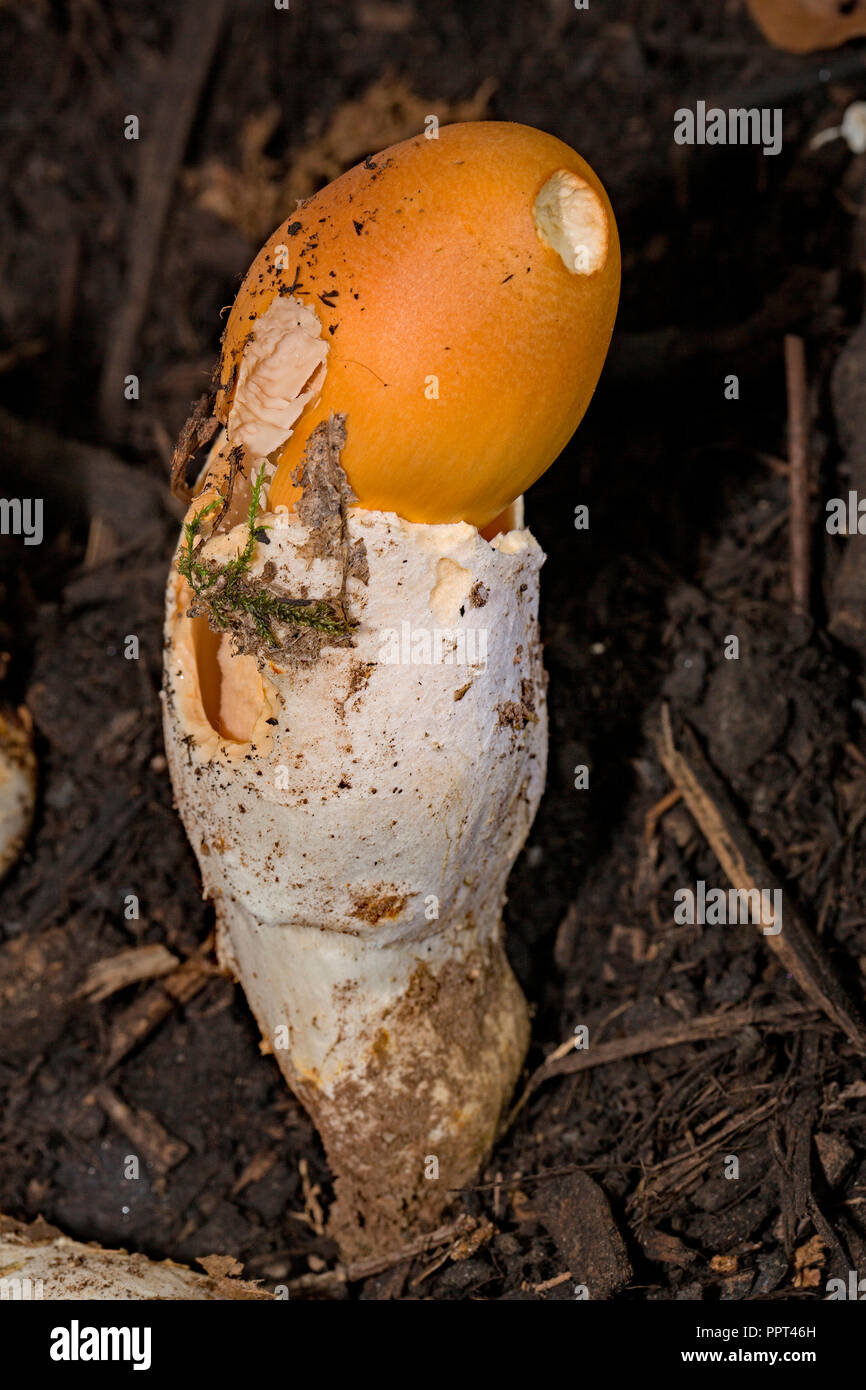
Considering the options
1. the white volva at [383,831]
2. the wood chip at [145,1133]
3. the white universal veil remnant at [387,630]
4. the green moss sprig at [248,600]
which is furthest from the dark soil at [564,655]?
the green moss sprig at [248,600]

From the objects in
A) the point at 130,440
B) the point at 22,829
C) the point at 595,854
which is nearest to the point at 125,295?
the point at 130,440

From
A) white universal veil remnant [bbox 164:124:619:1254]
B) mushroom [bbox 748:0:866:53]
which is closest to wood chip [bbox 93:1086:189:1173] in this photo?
white universal veil remnant [bbox 164:124:619:1254]

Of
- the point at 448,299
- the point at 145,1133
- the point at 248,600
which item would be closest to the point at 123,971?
the point at 145,1133

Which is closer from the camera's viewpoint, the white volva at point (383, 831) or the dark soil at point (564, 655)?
the white volva at point (383, 831)

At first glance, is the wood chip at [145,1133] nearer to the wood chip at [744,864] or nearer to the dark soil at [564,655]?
the dark soil at [564,655]

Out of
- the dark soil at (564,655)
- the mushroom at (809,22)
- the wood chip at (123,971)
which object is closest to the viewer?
the dark soil at (564,655)

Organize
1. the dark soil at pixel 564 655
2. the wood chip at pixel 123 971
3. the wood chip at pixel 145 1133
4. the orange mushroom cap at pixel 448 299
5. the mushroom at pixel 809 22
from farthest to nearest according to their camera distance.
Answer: the mushroom at pixel 809 22 < the wood chip at pixel 123 971 < the wood chip at pixel 145 1133 < the dark soil at pixel 564 655 < the orange mushroom cap at pixel 448 299

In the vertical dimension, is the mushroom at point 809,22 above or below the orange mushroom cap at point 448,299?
above
